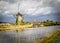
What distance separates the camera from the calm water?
8.02 ft

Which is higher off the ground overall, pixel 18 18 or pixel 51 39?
pixel 18 18

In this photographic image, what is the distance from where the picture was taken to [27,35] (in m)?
2.46

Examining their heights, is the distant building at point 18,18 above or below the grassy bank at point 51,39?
above

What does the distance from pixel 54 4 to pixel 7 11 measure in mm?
732

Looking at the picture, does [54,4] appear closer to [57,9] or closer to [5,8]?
[57,9]

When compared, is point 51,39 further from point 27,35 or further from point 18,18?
point 18,18

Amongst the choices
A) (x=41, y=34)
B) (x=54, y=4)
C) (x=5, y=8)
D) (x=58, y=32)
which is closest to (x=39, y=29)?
(x=41, y=34)

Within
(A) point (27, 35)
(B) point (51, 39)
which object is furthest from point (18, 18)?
(B) point (51, 39)

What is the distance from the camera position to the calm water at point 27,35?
8.02 feet

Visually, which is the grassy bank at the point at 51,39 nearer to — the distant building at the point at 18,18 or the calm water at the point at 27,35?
the calm water at the point at 27,35

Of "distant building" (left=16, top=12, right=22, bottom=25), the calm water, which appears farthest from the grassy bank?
"distant building" (left=16, top=12, right=22, bottom=25)

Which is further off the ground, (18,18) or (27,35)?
(18,18)

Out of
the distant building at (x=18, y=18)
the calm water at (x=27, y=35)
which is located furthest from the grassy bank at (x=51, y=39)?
the distant building at (x=18, y=18)

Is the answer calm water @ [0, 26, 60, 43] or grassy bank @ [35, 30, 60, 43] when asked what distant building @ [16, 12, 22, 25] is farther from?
grassy bank @ [35, 30, 60, 43]
